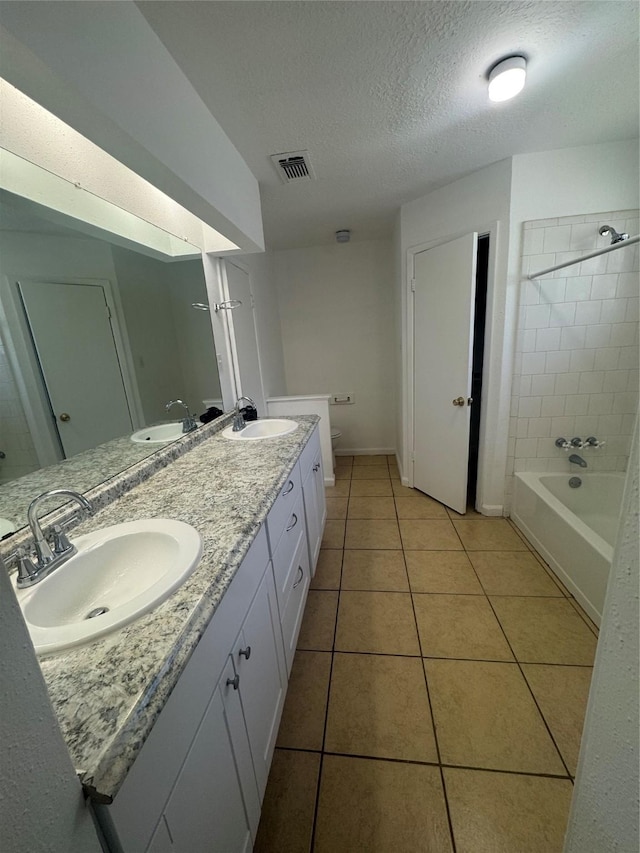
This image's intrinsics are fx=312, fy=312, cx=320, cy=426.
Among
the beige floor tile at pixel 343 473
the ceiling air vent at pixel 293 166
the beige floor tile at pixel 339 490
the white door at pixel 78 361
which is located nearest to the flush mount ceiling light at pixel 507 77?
the ceiling air vent at pixel 293 166

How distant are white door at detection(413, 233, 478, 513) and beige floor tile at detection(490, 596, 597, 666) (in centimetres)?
85

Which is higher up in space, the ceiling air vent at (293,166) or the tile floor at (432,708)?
the ceiling air vent at (293,166)

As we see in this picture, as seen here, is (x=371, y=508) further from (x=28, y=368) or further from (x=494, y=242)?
(x=28, y=368)

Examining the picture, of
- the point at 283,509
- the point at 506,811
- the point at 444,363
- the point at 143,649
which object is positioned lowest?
the point at 506,811

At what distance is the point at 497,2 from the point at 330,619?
243 centimetres

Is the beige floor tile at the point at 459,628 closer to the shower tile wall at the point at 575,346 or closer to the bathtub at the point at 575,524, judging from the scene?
the bathtub at the point at 575,524

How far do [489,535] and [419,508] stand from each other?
1.77 ft

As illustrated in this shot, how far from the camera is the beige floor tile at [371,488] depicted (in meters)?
2.85

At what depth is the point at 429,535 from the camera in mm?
2203

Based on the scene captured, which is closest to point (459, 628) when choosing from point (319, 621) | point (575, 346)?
point (319, 621)

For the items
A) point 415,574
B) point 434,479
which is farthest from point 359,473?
point 415,574

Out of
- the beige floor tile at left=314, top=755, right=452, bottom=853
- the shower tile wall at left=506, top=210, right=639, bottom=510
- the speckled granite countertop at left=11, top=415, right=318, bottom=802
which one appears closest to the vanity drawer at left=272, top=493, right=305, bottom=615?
the speckled granite countertop at left=11, top=415, right=318, bottom=802

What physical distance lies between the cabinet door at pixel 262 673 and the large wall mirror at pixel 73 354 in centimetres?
67

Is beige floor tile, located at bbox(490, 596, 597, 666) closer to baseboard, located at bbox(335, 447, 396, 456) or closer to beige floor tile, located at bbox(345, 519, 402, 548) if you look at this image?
beige floor tile, located at bbox(345, 519, 402, 548)
